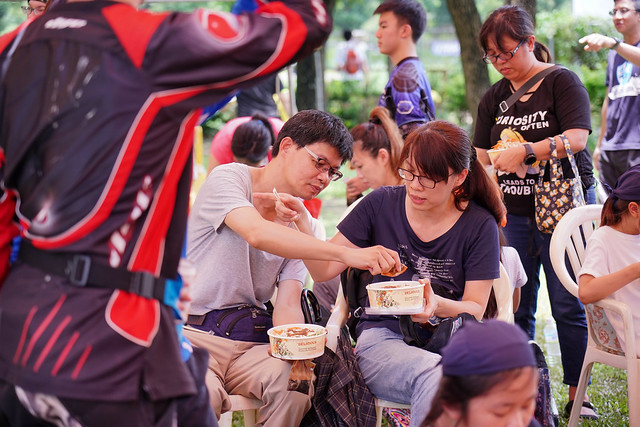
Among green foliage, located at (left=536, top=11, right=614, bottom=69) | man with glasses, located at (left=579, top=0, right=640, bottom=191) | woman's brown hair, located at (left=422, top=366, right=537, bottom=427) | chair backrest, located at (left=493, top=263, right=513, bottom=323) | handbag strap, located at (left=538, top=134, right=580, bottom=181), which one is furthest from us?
green foliage, located at (left=536, top=11, right=614, bottom=69)

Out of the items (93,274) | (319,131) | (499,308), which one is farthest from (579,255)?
(93,274)

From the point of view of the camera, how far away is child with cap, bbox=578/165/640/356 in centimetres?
329

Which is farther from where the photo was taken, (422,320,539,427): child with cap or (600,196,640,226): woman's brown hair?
(600,196,640,226): woman's brown hair

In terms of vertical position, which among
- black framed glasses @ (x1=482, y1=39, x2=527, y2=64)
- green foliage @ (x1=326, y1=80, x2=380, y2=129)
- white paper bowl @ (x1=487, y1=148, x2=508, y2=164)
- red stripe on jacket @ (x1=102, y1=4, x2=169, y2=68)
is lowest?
green foliage @ (x1=326, y1=80, x2=380, y2=129)

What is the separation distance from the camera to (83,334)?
148 centimetres

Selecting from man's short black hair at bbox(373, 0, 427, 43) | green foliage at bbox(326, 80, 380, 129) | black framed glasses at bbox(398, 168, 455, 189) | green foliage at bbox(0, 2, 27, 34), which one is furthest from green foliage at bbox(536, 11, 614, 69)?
green foliage at bbox(0, 2, 27, 34)

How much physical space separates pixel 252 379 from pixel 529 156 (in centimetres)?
184

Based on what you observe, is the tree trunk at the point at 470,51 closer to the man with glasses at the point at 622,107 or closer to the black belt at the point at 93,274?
the man with glasses at the point at 622,107

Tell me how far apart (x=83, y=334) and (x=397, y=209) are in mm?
1977

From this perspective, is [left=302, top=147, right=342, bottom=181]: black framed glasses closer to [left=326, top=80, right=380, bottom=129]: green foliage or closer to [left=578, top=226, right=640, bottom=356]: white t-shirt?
[left=578, top=226, right=640, bottom=356]: white t-shirt

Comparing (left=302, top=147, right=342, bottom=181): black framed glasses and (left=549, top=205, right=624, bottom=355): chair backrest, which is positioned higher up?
(left=302, top=147, right=342, bottom=181): black framed glasses

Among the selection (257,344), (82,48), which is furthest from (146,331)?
(257,344)

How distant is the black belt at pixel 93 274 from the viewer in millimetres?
1504

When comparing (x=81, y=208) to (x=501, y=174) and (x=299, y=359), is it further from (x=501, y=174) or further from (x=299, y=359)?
(x=501, y=174)
